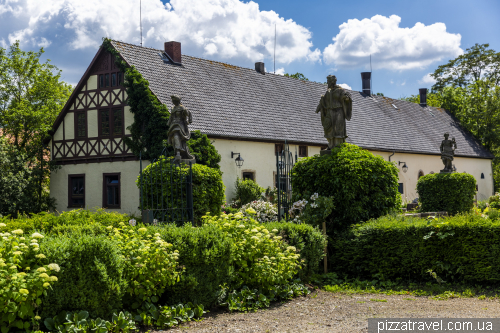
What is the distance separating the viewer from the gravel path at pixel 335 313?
5.87 metres

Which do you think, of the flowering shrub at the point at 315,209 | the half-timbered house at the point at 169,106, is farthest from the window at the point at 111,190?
the flowering shrub at the point at 315,209

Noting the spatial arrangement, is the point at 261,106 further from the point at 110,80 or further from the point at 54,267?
the point at 54,267

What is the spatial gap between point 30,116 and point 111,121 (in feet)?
18.4

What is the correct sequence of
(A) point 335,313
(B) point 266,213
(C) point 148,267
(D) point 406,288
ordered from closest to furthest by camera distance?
(C) point 148,267, (A) point 335,313, (D) point 406,288, (B) point 266,213

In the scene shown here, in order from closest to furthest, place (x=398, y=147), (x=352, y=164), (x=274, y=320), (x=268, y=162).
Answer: (x=274, y=320), (x=352, y=164), (x=268, y=162), (x=398, y=147)

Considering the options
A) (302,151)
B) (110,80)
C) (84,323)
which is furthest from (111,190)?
(84,323)

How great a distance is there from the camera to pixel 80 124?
A: 21.6 m

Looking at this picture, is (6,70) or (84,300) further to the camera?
(6,70)

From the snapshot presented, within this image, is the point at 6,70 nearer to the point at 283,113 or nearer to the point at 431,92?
the point at 283,113

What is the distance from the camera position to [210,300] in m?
6.50

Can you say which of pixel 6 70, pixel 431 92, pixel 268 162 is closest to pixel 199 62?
pixel 268 162

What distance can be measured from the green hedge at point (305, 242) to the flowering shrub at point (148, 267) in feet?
8.14

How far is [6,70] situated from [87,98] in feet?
20.0

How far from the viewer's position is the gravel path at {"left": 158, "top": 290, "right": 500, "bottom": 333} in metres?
5.87
